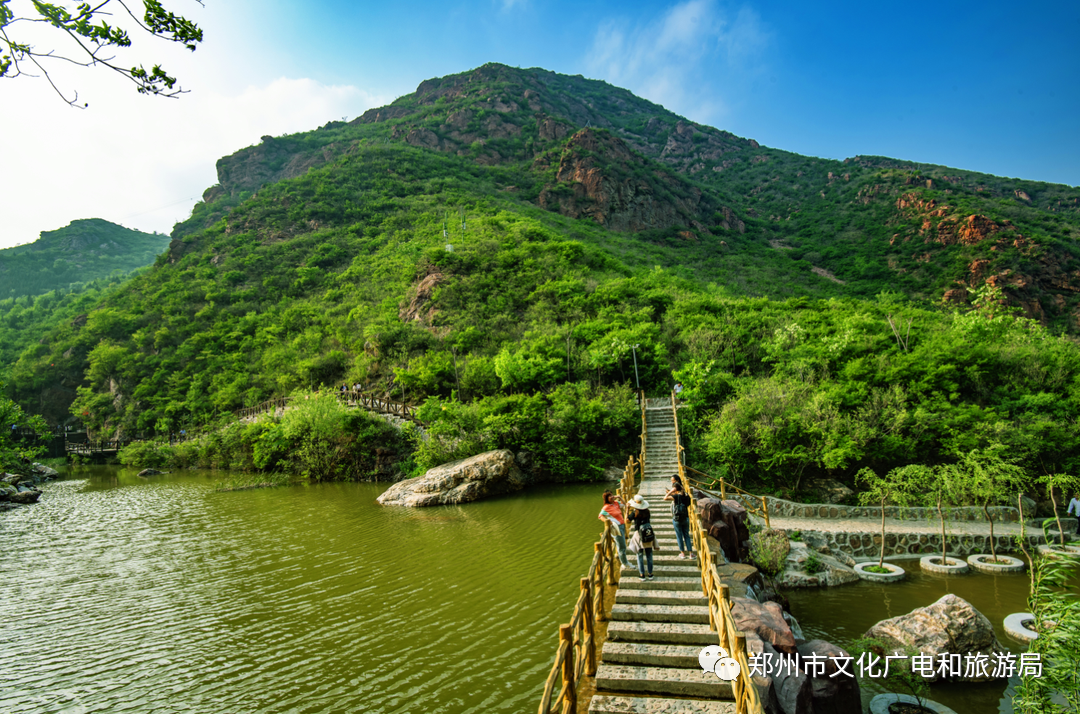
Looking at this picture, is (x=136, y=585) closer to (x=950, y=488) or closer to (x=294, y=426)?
(x=294, y=426)

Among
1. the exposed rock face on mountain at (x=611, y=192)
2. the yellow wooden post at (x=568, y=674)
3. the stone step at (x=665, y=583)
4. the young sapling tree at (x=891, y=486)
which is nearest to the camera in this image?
the yellow wooden post at (x=568, y=674)

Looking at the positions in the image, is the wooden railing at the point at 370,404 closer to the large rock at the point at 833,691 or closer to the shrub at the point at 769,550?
the shrub at the point at 769,550

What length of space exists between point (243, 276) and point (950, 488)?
73.7 metres

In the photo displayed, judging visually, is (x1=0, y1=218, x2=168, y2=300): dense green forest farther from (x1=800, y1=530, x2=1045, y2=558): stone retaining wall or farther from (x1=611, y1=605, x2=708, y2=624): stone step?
(x1=800, y1=530, x2=1045, y2=558): stone retaining wall

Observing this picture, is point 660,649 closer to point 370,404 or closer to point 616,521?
point 616,521

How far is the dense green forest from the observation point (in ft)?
313

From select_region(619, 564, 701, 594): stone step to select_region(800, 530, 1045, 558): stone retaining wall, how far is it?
10.1 m

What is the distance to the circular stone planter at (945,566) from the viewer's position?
47.5 ft

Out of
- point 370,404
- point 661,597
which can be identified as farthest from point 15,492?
point 661,597

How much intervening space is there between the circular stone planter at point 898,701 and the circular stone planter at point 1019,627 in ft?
13.0

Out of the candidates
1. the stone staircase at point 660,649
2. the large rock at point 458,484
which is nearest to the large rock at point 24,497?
the large rock at point 458,484

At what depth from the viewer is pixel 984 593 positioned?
1300 centimetres

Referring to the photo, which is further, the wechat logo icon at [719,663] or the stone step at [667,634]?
the stone step at [667,634]

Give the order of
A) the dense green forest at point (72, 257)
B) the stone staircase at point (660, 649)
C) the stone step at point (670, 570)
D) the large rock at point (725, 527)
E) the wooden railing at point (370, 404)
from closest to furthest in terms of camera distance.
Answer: the stone staircase at point (660, 649) → the stone step at point (670, 570) → the large rock at point (725, 527) → the wooden railing at point (370, 404) → the dense green forest at point (72, 257)
